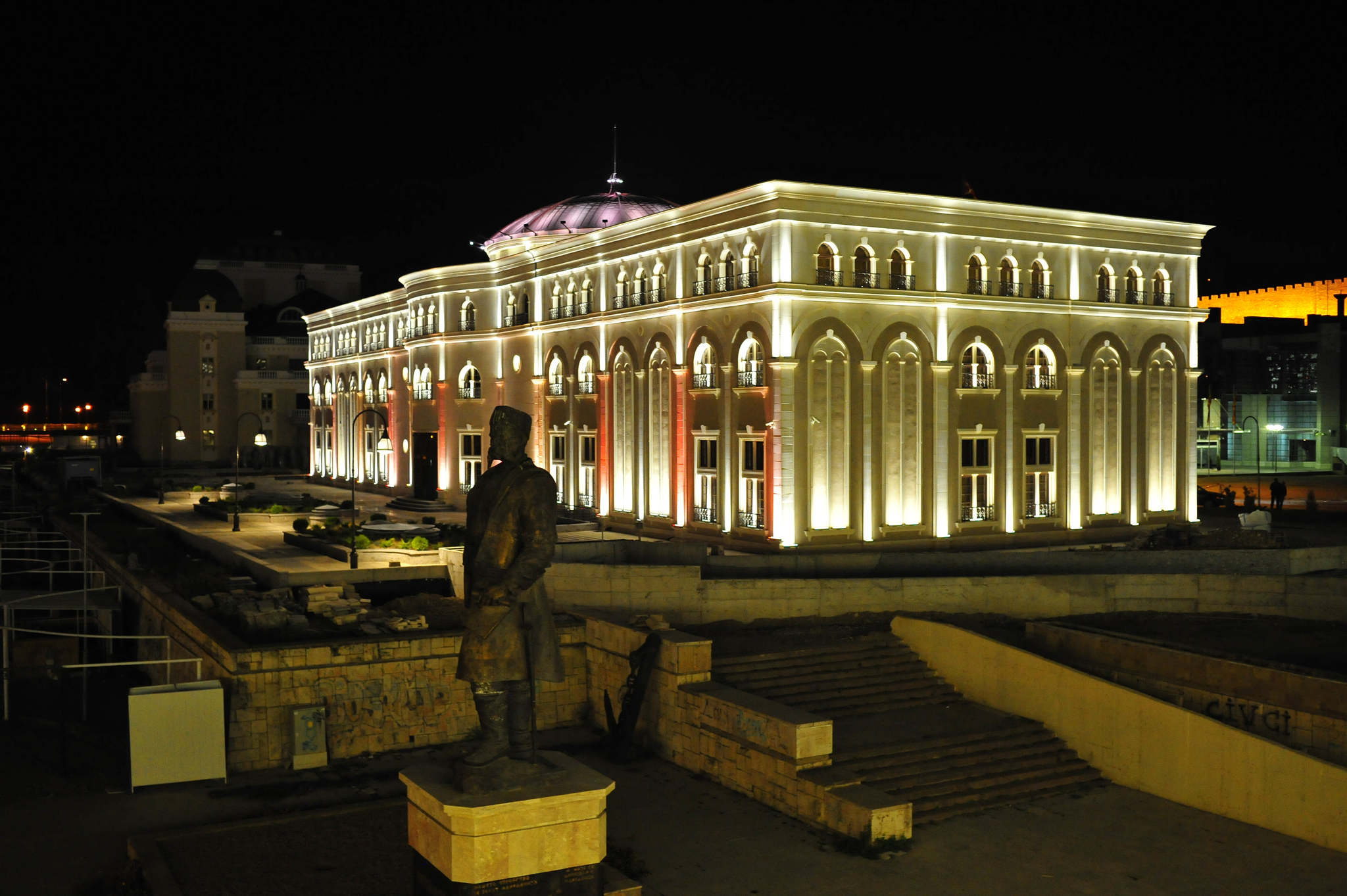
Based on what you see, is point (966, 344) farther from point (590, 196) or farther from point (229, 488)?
point (229, 488)

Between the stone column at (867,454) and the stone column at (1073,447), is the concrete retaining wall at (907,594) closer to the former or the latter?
the stone column at (867,454)

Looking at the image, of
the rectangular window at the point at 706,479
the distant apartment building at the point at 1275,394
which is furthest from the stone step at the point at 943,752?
the distant apartment building at the point at 1275,394

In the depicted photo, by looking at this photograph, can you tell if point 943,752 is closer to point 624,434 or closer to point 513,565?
point 513,565

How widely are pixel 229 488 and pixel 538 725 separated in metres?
37.4

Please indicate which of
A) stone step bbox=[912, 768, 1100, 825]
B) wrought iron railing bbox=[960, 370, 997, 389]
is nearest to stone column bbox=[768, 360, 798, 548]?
wrought iron railing bbox=[960, 370, 997, 389]

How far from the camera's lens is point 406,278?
5497cm

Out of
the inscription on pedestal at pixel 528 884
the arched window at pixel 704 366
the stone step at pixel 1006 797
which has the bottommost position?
the stone step at pixel 1006 797

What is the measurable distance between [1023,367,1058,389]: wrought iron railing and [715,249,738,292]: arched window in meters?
10.0

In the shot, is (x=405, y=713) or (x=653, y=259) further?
(x=653, y=259)

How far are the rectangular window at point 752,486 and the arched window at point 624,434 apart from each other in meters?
6.54

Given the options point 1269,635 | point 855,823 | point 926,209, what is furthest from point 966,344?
point 855,823

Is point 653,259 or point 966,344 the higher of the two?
point 653,259

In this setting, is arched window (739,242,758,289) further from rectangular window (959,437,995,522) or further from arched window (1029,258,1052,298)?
arched window (1029,258,1052,298)

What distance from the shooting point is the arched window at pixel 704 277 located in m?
36.2
